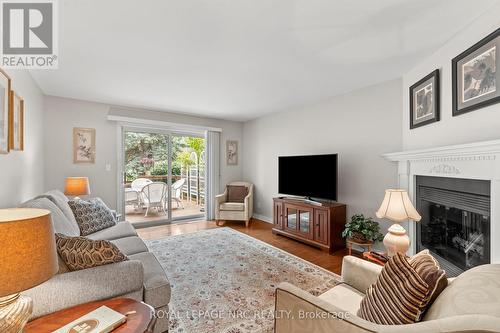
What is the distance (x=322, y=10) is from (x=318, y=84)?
5.17 ft

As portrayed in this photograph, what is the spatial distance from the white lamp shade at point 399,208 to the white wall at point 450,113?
672mm

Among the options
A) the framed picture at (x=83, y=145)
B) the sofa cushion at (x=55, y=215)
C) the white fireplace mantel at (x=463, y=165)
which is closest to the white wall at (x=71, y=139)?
the framed picture at (x=83, y=145)

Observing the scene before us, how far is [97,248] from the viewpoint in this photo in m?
1.36

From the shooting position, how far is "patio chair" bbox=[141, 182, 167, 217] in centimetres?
475

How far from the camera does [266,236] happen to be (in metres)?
4.06

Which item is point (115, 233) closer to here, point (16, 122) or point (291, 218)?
point (16, 122)

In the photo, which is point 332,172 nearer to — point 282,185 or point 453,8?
point 282,185

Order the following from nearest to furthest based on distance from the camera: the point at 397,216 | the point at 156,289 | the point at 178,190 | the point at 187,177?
the point at 156,289 → the point at 397,216 → the point at 178,190 → the point at 187,177

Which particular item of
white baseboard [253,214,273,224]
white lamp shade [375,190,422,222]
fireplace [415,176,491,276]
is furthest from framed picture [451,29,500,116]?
white baseboard [253,214,273,224]

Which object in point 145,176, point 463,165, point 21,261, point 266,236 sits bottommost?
point 266,236

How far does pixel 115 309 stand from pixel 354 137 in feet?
11.3

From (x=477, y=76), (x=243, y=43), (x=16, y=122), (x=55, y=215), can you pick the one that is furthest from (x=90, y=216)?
(x=477, y=76)

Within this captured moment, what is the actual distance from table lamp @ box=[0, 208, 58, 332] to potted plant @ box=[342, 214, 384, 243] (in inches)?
116

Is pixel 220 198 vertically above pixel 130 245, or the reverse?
pixel 220 198
